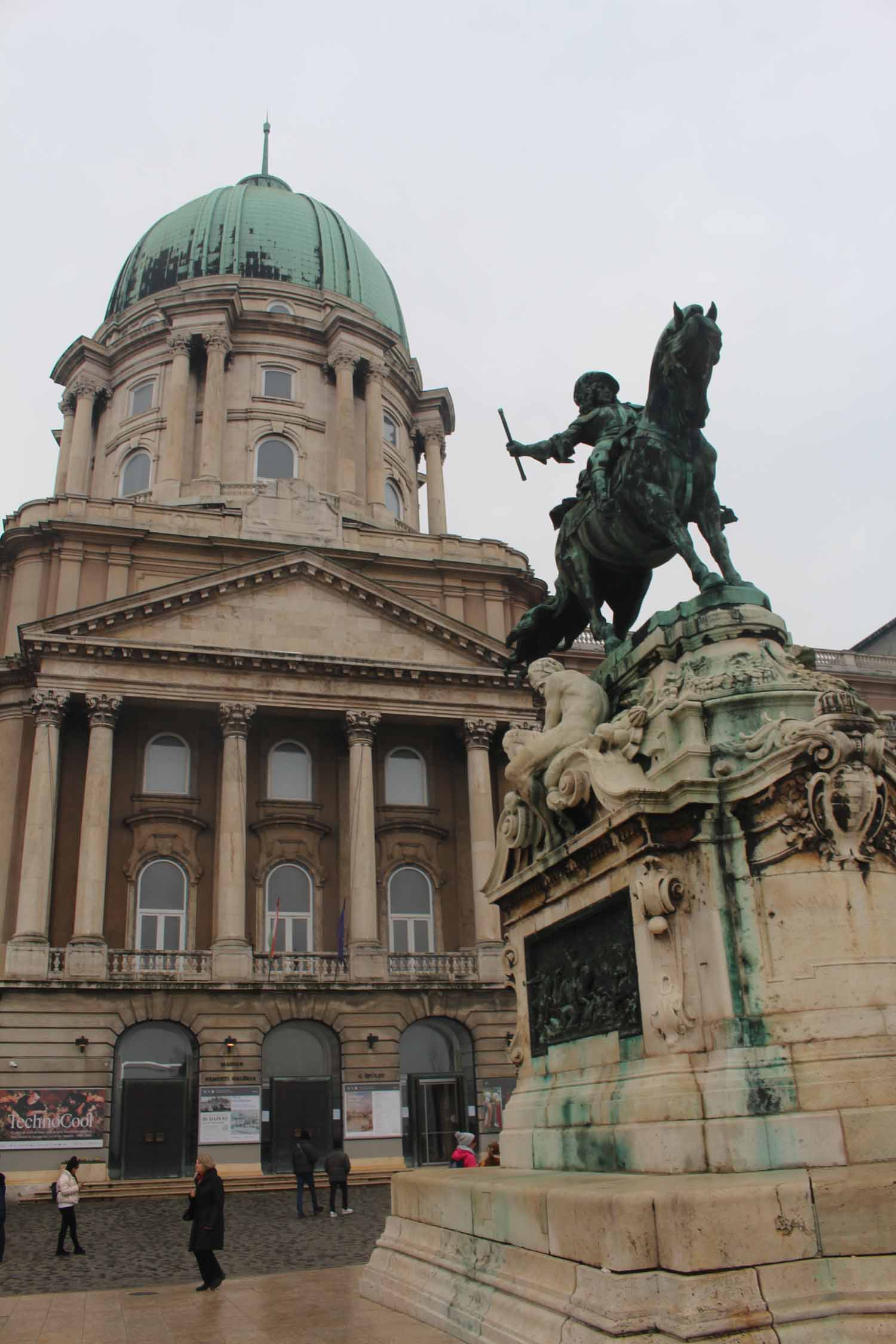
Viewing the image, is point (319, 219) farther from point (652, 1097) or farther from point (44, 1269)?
point (652, 1097)

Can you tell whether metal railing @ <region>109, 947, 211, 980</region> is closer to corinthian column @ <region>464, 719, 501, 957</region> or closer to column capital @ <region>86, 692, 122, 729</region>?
column capital @ <region>86, 692, 122, 729</region>

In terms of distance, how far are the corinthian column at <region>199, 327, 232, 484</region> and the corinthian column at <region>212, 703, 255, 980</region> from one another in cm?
1701

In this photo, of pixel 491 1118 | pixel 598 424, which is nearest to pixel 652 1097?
pixel 598 424

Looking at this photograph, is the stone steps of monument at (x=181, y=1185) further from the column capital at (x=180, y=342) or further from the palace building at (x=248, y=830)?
the column capital at (x=180, y=342)

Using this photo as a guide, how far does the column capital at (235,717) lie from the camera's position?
3375 centimetres

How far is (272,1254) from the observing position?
14.3m

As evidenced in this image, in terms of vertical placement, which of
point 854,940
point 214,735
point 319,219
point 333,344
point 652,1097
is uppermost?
point 319,219

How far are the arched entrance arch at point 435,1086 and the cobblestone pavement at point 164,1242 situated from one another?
5.72 m

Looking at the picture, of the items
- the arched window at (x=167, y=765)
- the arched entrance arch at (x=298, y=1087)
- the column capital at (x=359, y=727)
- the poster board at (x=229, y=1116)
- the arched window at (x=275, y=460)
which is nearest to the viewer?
the poster board at (x=229, y=1116)

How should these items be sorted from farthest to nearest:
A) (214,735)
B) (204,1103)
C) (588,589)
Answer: (214,735)
(204,1103)
(588,589)

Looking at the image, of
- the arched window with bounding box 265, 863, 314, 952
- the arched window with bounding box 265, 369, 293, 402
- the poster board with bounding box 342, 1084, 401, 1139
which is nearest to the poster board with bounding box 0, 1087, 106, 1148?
the poster board with bounding box 342, 1084, 401, 1139

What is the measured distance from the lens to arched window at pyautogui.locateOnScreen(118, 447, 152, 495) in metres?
50.0

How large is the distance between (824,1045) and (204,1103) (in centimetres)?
2697

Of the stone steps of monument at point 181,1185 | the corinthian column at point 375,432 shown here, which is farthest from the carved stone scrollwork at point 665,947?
the corinthian column at point 375,432
